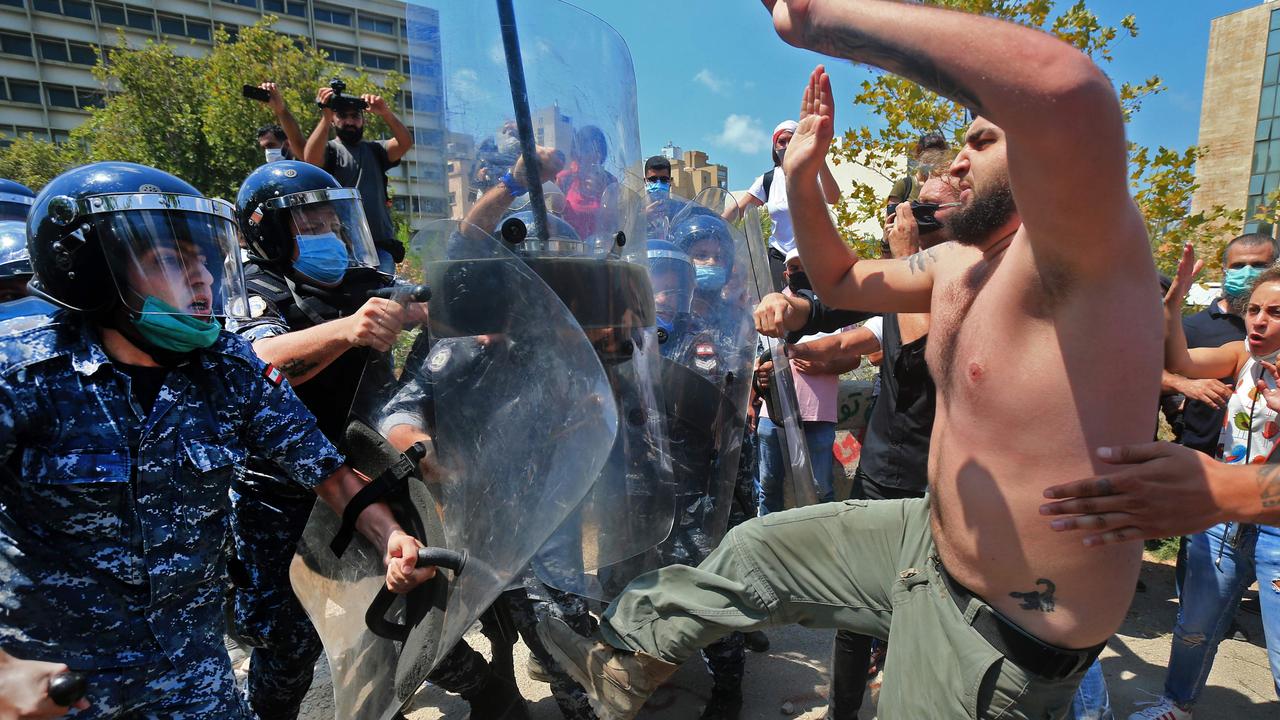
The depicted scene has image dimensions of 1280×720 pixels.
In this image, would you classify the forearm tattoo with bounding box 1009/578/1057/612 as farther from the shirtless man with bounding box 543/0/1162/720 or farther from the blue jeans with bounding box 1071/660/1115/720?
the blue jeans with bounding box 1071/660/1115/720

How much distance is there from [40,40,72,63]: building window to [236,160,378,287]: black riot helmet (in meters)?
51.7

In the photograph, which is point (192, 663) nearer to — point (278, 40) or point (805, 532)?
point (805, 532)

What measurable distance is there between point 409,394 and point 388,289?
1.91 ft

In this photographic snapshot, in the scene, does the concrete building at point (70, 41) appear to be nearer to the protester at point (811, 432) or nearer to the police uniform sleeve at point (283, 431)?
the protester at point (811, 432)

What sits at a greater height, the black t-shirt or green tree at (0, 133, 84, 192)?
green tree at (0, 133, 84, 192)

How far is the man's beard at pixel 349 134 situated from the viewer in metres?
5.27

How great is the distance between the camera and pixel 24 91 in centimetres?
3934

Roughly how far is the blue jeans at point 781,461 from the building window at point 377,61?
5740cm

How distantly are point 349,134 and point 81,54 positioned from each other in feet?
162

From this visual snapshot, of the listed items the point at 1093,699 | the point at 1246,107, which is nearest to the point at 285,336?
the point at 1093,699

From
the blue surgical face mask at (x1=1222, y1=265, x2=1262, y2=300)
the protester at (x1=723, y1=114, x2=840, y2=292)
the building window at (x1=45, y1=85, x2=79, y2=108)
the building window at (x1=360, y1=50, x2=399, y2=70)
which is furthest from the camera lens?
the building window at (x1=360, y1=50, x2=399, y2=70)

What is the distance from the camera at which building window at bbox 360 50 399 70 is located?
5250 centimetres

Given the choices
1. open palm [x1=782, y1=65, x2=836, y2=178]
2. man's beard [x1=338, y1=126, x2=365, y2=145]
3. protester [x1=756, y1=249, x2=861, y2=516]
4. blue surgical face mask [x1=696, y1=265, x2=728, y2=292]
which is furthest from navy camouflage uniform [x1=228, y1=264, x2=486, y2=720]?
man's beard [x1=338, y1=126, x2=365, y2=145]

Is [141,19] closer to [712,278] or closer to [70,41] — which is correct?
[70,41]
